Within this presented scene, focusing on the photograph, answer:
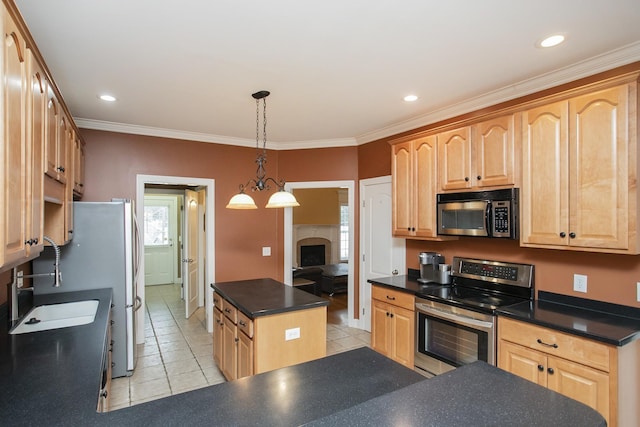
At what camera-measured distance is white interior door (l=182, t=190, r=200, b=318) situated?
5.28 m

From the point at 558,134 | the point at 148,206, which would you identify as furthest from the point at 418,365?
the point at 148,206

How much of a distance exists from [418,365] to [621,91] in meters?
2.45

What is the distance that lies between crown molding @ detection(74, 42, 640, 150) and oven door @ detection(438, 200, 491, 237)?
3.13 feet

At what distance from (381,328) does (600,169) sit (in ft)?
7.31

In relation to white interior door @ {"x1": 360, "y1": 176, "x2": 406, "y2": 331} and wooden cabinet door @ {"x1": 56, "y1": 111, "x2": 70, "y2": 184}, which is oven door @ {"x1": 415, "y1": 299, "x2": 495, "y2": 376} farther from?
wooden cabinet door @ {"x1": 56, "y1": 111, "x2": 70, "y2": 184}

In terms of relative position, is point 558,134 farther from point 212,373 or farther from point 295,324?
point 212,373

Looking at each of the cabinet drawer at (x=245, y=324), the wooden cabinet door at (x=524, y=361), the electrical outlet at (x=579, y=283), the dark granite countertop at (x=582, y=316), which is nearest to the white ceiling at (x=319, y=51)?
the electrical outlet at (x=579, y=283)

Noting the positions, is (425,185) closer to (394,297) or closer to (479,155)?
(479,155)

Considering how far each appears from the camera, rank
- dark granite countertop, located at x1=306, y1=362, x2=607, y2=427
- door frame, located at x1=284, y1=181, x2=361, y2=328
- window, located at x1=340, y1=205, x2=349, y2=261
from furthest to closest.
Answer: window, located at x1=340, y1=205, x2=349, y2=261, door frame, located at x1=284, y1=181, x2=361, y2=328, dark granite countertop, located at x1=306, y1=362, x2=607, y2=427

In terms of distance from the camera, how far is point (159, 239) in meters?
8.14

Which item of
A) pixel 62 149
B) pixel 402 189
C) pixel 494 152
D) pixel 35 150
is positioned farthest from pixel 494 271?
pixel 62 149

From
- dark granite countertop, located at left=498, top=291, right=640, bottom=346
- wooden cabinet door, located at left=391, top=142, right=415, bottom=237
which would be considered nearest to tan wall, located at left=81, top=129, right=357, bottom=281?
wooden cabinet door, located at left=391, top=142, right=415, bottom=237

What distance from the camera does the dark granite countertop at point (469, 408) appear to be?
0.99m

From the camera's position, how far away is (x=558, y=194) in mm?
2408
